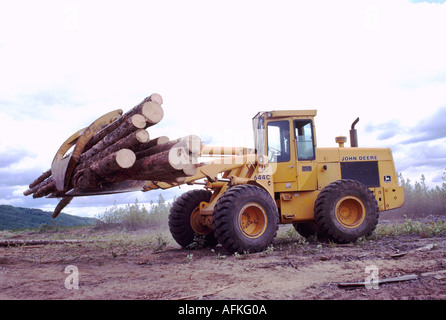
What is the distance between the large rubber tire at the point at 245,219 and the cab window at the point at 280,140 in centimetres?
142

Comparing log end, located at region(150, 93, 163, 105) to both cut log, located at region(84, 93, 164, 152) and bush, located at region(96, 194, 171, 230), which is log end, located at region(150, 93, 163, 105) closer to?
cut log, located at region(84, 93, 164, 152)

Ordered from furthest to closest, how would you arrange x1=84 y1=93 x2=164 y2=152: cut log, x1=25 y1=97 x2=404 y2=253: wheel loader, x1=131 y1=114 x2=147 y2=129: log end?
x1=25 y1=97 x2=404 y2=253: wheel loader
x1=84 y1=93 x2=164 y2=152: cut log
x1=131 y1=114 x2=147 y2=129: log end

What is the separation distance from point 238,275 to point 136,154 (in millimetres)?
2961

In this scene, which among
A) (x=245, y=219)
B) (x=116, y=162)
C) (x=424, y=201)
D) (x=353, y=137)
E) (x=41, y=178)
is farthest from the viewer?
(x=424, y=201)

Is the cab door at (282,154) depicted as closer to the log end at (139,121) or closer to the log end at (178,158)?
the log end at (178,158)

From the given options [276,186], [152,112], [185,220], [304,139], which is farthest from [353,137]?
[152,112]

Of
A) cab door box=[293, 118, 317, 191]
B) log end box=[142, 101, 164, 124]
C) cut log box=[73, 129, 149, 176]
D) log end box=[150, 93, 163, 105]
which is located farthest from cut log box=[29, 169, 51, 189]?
cab door box=[293, 118, 317, 191]

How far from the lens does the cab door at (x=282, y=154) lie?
370 inches

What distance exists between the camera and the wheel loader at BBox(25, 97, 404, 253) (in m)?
8.04

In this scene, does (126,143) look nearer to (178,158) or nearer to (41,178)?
(178,158)

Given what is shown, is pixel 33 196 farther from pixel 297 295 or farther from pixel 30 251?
pixel 297 295

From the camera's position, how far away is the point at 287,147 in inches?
374
